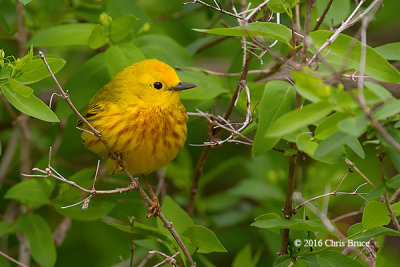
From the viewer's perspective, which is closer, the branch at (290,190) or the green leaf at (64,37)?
the branch at (290,190)

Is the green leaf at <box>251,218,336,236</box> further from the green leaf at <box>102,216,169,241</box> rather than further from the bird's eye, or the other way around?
the bird's eye

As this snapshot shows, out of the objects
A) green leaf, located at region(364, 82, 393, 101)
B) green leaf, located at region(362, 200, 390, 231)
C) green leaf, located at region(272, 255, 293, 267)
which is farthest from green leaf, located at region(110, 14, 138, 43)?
green leaf, located at region(364, 82, 393, 101)

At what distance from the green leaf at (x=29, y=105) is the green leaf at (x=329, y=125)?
110cm

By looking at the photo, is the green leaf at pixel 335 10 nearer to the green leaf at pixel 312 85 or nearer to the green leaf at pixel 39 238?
the green leaf at pixel 312 85

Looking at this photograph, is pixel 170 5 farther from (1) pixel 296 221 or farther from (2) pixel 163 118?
(1) pixel 296 221

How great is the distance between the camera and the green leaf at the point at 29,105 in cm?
254

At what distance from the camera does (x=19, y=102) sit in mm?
2555

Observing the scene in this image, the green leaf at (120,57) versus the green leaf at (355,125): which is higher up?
the green leaf at (355,125)

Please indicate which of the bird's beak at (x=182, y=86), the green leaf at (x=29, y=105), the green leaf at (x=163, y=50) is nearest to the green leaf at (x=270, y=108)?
the green leaf at (x=29, y=105)

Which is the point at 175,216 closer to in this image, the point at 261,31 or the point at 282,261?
the point at 282,261

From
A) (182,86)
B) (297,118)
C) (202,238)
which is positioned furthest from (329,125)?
(182,86)

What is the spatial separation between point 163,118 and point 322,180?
1.61 meters

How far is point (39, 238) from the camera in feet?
11.7

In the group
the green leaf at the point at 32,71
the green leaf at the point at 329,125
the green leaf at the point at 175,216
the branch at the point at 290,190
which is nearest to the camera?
the green leaf at the point at 329,125
